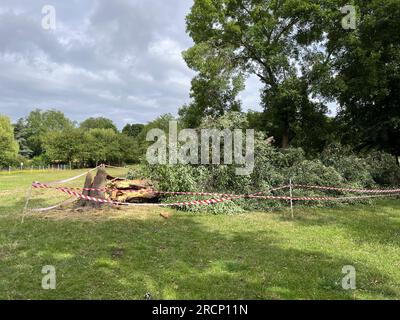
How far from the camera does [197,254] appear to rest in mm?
6676

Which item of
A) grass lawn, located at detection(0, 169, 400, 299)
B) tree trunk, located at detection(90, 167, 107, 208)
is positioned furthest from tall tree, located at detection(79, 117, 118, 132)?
grass lawn, located at detection(0, 169, 400, 299)

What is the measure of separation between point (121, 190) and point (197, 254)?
6144 millimetres

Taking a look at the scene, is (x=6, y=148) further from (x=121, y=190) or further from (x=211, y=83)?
(x=121, y=190)

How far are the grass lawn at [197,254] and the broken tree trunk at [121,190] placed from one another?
0.93m

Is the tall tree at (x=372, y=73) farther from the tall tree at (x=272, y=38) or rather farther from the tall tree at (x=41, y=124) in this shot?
the tall tree at (x=41, y=124)

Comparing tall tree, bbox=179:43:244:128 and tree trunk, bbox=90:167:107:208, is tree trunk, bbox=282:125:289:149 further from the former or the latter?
tree trunk, bbox=90:167:107:208

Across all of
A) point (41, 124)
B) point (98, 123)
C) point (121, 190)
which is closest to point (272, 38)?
point (121, 190)

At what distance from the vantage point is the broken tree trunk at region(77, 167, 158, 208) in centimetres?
1079

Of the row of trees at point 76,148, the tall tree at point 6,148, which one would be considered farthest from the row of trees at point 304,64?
the tall tree at point 6,148

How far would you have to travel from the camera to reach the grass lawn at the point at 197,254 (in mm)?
5012

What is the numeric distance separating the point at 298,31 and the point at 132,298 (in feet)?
57.3

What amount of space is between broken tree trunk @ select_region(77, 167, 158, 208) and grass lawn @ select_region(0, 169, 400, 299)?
3.05 feet

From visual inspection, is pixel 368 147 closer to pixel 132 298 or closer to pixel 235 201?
pixel 235 201
